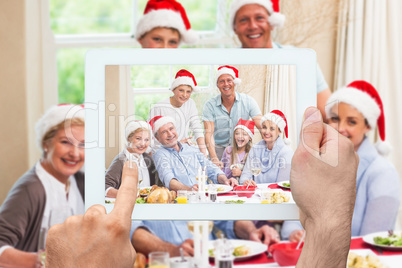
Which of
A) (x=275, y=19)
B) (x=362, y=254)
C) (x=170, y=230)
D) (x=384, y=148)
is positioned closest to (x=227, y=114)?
(x=362, y=254)

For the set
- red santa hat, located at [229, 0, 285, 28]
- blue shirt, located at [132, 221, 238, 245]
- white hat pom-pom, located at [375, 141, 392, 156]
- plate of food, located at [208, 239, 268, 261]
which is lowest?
blue shirt, located at [132, 221, 238, 245]

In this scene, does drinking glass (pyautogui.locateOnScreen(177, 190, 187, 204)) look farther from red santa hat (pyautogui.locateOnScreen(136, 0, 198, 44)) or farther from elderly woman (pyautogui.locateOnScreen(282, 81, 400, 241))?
red santa hat (pyautogui.locateOnScreen(136, 0, 198, 44))

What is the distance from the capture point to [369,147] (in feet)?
6.93

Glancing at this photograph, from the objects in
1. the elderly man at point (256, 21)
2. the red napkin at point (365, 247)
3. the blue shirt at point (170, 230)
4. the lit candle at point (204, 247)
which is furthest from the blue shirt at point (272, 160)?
the elderly man at point (256, 21)

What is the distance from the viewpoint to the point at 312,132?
0.69 meters

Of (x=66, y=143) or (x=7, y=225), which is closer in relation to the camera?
(x=7, y=225)

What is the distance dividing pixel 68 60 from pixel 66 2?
1.27m

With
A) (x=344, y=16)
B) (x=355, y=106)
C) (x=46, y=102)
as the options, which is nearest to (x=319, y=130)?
(x=355, y=106)

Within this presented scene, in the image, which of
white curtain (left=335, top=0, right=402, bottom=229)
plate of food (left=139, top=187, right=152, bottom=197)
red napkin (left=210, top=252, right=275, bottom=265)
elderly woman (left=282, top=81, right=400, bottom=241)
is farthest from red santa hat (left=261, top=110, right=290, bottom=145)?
white curtain (left=335, top=0, right=402, bottom=229)

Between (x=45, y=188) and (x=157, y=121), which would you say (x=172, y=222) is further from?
(x=157, y=121)

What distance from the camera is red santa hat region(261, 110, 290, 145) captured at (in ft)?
2.35

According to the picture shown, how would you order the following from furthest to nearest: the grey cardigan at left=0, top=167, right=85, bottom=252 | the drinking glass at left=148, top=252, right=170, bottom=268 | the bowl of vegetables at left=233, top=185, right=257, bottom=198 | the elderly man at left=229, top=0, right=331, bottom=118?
1. the elderly man at left=229, top=0, right=331, bottom=118
2. the grey cardigan at left=0, top=167, right=85, bottom=252
3. the drinking glass at left=148, top=252, right=170, bottom=268
4. the bowl of vegetables at left=233, top=185, right=257, bottom=198

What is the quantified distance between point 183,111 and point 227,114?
0.23 ft

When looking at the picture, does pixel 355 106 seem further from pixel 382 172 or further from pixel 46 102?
pixel 46 102
